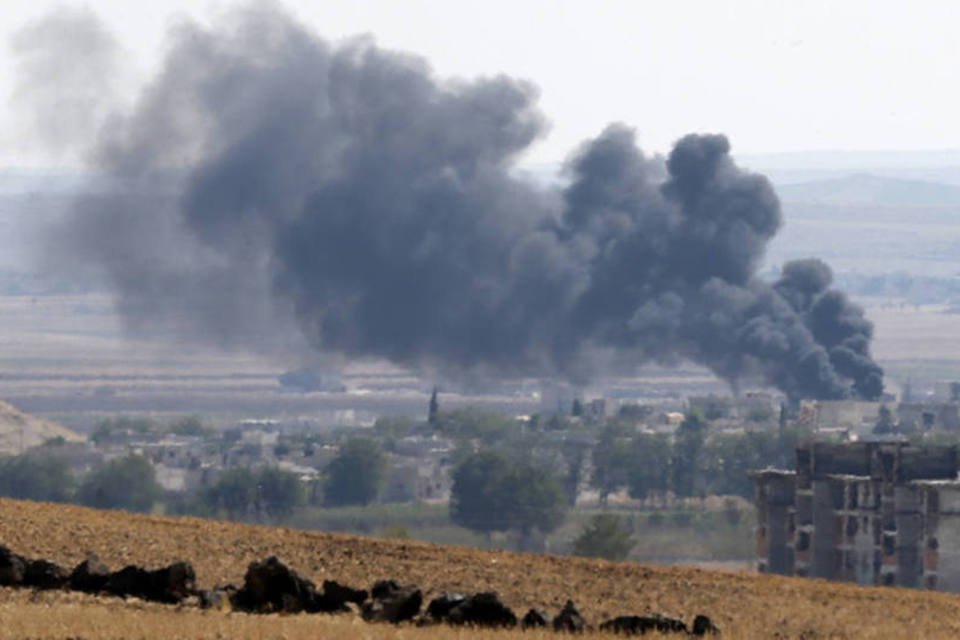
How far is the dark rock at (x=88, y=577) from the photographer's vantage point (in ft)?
95.3

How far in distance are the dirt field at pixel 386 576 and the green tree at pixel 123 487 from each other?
98083 millimetres

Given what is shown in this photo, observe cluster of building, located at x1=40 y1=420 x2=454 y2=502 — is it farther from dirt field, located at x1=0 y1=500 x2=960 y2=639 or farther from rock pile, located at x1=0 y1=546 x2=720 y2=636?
rock pile, located at x1=0 y1=546 x2=720 y2=636

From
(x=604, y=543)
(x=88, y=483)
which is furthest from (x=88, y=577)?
(x=88, y=483)

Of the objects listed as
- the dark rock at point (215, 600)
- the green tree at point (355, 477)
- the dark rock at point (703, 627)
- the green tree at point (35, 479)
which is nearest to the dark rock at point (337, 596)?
the dark rock at point (215, 600)

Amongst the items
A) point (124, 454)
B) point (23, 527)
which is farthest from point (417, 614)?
point (124, 454)

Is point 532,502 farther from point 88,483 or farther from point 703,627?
point 703,627

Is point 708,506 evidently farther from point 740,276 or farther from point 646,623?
point 646,623

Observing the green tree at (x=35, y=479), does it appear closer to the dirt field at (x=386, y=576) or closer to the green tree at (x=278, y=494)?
the green tree at (x=278, y=494)

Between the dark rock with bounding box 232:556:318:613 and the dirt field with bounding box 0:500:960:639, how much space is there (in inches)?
26.1

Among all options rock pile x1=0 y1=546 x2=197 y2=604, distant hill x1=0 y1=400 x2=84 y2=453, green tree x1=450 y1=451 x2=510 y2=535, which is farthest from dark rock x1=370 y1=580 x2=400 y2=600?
distant hill x1=0 y1=400 x2=84 y2=453

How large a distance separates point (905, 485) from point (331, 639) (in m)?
60.4

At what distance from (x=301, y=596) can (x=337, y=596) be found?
0.36 metres

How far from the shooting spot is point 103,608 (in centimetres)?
2728

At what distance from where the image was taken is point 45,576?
29406mm
